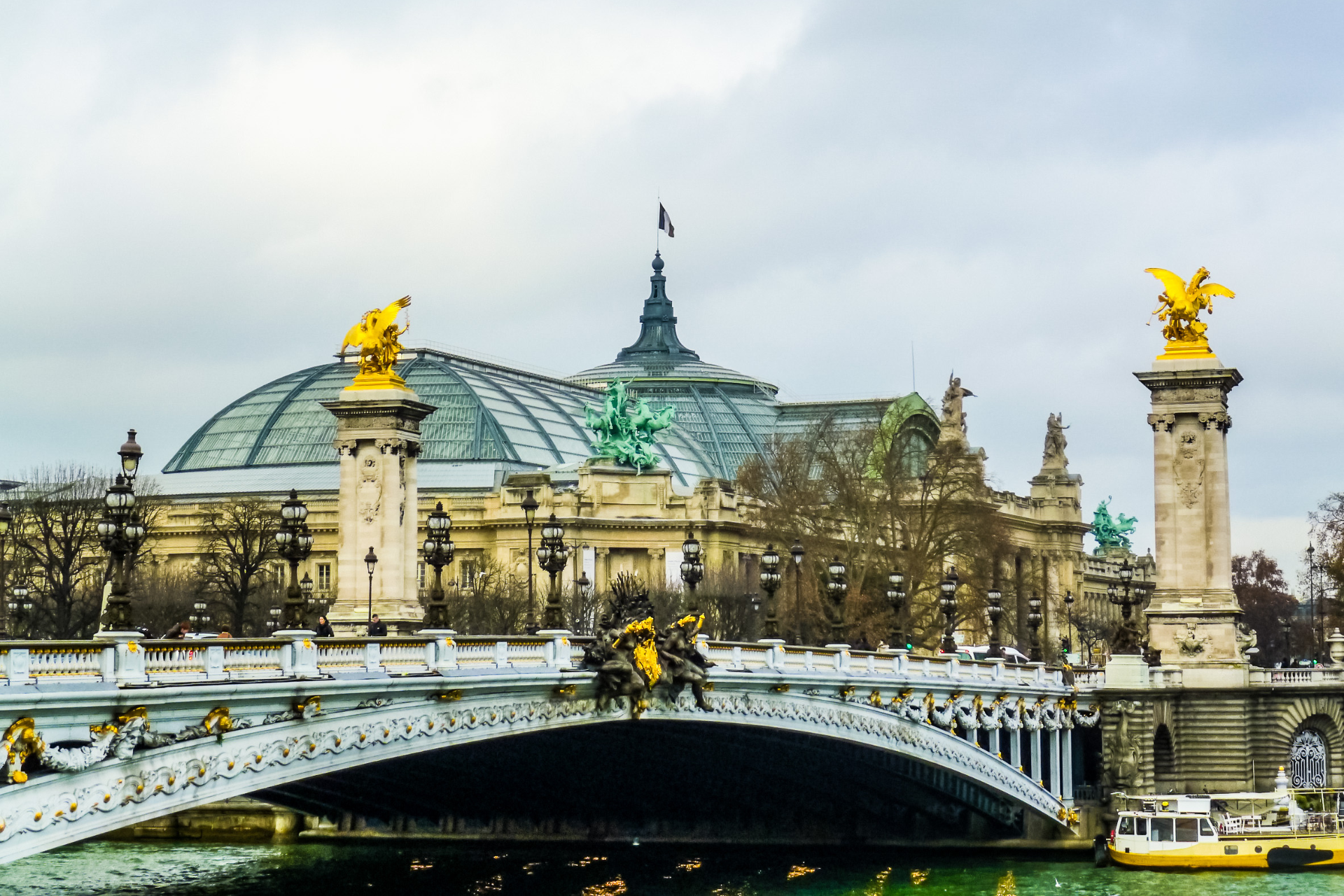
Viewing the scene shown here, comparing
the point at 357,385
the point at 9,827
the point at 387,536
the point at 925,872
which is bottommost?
the point at 925,872

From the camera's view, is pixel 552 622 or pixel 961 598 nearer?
pixel 552 622

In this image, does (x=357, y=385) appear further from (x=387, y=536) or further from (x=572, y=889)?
(x=572, y=889)

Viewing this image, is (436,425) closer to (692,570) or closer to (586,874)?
(586,874)

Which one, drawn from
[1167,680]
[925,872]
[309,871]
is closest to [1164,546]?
[1167,680]

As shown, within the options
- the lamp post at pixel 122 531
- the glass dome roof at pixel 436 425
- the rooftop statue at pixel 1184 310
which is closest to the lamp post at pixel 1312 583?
the glass dome roof at pixel 436 425

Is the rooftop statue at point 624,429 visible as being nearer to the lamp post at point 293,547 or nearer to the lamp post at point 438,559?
the lamp post at point 438,559

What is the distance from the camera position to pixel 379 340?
67750mm

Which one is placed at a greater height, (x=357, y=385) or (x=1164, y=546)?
(x=357, y=385)

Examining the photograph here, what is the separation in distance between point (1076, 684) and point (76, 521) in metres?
36.1

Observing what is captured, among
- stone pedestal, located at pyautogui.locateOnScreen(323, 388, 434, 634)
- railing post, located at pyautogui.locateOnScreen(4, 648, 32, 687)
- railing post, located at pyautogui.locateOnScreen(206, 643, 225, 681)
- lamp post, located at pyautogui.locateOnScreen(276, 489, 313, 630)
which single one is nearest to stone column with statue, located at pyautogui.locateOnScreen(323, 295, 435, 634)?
stone pedestal, located at pyautogui.locateOnScreen(323, 388, 434, 634)

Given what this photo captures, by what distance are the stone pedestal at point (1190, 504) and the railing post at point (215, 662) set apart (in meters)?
40.5

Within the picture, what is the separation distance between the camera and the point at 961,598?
83.9 metres

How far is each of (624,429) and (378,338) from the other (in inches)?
1816

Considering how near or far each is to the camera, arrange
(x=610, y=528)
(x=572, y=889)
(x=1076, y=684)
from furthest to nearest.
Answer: (x=610, y=528) → (x=1076, y=684) → (x=572, y=889)
